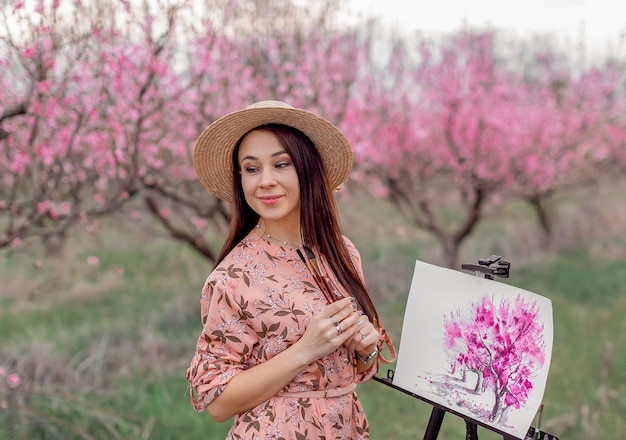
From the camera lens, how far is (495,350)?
1667 millimetres

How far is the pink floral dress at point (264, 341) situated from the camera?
1586mm

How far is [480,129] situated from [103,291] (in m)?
5.01

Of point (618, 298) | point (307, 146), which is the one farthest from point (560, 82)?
point (307, 146)

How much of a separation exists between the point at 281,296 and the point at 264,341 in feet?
0.42

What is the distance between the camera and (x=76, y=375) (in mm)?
4625

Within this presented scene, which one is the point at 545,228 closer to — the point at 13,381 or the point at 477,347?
the point at 13,381

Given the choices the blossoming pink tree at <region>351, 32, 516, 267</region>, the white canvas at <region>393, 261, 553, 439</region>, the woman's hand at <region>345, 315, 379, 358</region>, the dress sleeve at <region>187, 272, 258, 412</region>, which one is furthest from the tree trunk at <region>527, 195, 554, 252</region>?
the dress sleeve at <region>187, 272, 258, 412</region>

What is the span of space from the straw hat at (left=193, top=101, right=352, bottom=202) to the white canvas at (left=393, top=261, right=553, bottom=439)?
1.34 feet

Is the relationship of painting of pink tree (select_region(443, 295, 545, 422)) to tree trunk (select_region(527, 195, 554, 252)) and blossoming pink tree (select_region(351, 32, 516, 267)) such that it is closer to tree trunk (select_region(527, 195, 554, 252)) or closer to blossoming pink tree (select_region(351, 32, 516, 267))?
blossoming pink tree (select_region(351, 32, 516, 267))

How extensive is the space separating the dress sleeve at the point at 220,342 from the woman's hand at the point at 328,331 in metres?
0.15

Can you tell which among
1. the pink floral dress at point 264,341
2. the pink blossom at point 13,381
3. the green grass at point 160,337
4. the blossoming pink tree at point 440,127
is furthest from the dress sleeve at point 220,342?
the blossoming pink tree at point 440,127

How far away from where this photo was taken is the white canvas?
158 centimetres

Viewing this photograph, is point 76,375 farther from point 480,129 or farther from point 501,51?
point 501,51

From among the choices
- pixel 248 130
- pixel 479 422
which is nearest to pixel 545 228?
pixel 479 422
